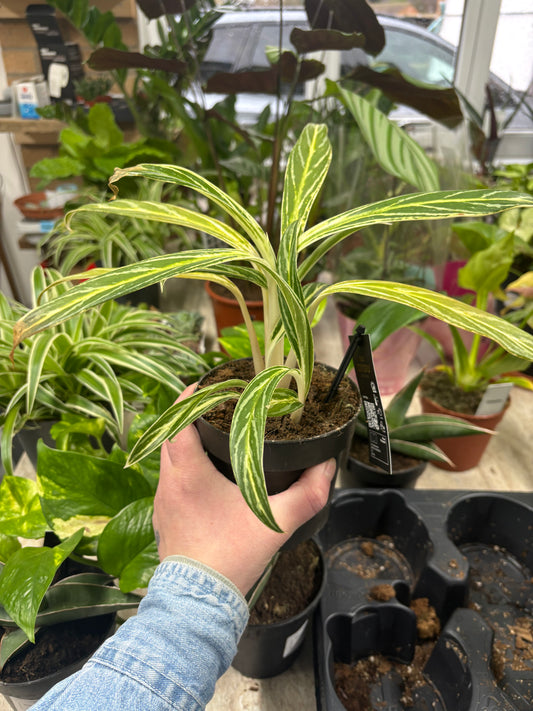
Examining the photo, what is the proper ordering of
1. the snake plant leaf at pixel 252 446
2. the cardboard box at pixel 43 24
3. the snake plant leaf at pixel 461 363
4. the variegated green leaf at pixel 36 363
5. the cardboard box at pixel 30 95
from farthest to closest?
the cardboard box at pixel 30 95
the cardboard box at pixel 43 24
the snake plant leaf at pixel 461 363
the variegated green leaf at pixel 36 363
the snake plant leaf at pixel 252 446

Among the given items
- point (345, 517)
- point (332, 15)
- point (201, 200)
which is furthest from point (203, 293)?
point (345, 517)

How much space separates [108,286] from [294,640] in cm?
57

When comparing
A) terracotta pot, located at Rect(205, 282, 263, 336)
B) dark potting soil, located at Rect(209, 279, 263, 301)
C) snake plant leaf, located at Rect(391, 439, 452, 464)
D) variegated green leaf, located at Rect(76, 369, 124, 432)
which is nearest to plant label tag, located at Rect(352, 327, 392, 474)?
snake plant leaf, located at Rect(391, 439, 452, 464)

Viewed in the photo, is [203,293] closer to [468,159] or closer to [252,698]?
[468,159]

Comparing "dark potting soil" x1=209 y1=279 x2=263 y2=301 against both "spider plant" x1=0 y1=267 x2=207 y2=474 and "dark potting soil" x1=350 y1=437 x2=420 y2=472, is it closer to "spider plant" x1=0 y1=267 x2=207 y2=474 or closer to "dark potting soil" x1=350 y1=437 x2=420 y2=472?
"spider plant" x1=0 y1=267 x2=207 y2=474

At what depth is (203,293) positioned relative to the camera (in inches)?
67.2

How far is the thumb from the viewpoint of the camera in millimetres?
444

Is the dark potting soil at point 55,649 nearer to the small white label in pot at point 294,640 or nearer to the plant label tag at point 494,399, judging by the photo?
the small white label in pot at point 294,640

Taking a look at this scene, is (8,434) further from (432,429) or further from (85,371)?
(432,429)

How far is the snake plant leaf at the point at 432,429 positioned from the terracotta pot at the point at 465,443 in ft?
0.30

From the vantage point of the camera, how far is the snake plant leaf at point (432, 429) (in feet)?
2.80

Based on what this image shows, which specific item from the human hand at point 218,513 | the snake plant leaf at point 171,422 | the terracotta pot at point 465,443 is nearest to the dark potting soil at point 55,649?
the human hand at point 218,513

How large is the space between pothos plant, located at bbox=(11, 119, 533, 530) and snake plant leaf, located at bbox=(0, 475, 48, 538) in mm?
326

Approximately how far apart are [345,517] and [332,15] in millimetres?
1102
